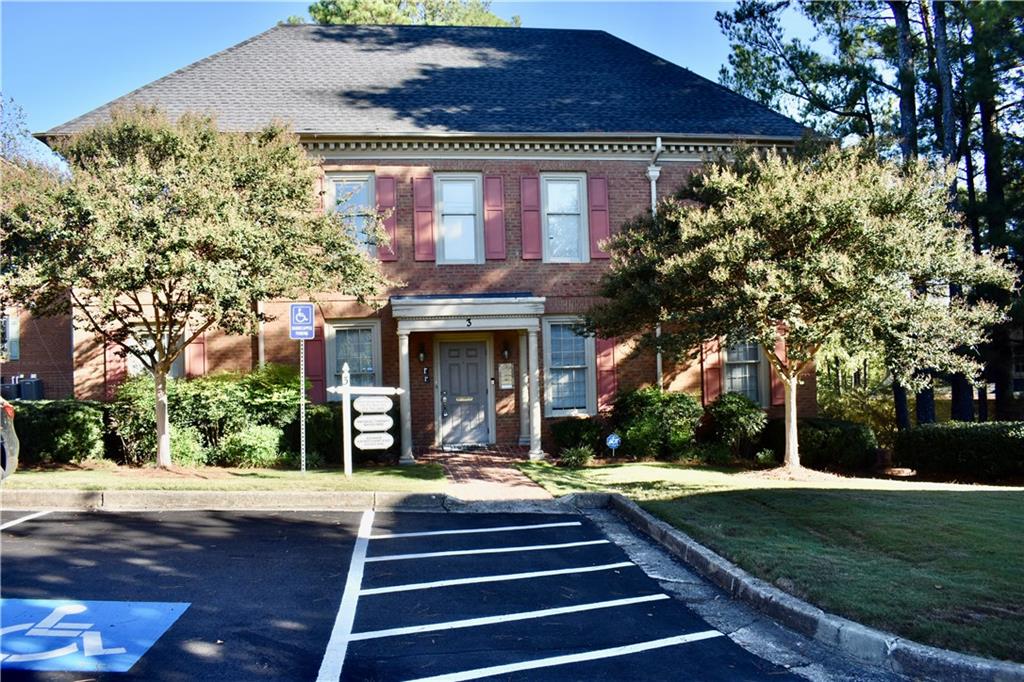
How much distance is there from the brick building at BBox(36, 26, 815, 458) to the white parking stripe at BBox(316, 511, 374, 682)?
699 cm

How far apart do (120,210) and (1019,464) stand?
14.7 meters

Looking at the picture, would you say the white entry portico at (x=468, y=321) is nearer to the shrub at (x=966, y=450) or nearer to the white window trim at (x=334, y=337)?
the white window trim at (x=334, y=337)

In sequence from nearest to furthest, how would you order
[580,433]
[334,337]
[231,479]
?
[231,479] < [580,433] < [334,337]

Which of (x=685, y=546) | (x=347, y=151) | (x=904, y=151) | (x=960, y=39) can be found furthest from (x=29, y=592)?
(x=960, y=39)

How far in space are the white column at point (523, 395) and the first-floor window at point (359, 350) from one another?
285 cm

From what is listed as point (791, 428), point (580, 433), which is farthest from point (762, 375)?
point (580, 433)

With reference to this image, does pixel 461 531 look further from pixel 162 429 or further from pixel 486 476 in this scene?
pixel 162 429

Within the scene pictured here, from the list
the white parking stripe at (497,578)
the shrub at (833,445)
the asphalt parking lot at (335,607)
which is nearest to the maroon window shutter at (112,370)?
the asphalt parking lot at (335,607)

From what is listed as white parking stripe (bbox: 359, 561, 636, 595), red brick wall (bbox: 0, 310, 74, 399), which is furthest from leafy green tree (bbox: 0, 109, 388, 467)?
red brick wall (bbox: 0, 310, 74, 399)

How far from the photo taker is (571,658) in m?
4.64

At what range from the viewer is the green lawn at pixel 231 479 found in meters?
9.79

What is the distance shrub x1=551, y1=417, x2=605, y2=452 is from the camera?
14.4 metres

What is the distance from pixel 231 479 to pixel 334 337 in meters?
4.66

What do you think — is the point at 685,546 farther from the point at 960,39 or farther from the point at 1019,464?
the point at 960,39
